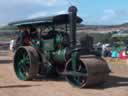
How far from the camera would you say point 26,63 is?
1529cm

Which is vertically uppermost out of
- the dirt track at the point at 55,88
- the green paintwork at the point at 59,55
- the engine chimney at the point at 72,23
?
the engine chimney at the point at 72,23

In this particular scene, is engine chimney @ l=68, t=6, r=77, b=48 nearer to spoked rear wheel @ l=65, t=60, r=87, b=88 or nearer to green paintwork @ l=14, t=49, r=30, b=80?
spoked rear wheel @ l=65, t=60, r=87, b=88

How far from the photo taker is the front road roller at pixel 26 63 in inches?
580

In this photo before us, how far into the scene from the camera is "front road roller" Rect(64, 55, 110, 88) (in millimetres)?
12531

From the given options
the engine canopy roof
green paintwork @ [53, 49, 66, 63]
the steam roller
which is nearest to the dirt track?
the steam roller

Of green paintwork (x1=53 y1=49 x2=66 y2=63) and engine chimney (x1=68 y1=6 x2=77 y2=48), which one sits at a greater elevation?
engine chimney (x1=68 y1=6 x2=77 y2=48)

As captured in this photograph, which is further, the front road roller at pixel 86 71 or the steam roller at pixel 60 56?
the steam roller at pixel 60 56

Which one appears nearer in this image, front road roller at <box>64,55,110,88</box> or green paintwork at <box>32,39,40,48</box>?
front road roller at <box>64,55,110,88</box>

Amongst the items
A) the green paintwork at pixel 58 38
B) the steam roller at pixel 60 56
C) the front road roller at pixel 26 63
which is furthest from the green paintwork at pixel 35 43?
the green paintwork at pixel 58 38

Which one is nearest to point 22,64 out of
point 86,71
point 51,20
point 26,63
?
point 26,63

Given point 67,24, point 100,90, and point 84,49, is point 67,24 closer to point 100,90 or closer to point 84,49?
point 84,49

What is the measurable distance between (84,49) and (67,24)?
1888 millimetres

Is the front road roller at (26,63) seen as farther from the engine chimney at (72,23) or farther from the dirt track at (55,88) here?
the engine chimney at (72,23)

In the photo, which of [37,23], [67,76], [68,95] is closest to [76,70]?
[67,76]
